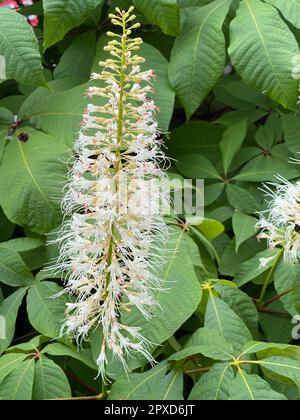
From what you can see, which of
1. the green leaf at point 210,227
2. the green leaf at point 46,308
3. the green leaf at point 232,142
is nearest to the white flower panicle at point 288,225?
the green leaf at point 210,227

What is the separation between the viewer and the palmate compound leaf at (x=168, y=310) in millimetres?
1949

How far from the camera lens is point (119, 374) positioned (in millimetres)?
1981

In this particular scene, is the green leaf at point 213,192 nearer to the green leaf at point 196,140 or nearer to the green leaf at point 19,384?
the green leaf at point 196,140

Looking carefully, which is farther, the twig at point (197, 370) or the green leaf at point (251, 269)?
the green leaf at point (251, 269)

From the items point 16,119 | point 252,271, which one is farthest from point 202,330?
point 16,119

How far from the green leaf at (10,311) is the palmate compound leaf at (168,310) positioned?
0.94 feet

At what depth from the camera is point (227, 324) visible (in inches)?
79.2

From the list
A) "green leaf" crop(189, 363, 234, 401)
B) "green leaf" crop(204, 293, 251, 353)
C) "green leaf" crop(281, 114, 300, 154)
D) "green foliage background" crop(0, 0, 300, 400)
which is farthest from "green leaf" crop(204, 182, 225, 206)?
"green leaf" crop(189, 363, 234, 401)

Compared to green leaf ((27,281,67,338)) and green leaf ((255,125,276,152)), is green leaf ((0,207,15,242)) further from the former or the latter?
green leaf ((255,125,276,152))

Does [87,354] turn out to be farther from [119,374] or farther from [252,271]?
[252,271]

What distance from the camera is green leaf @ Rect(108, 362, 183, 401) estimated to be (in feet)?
6.23

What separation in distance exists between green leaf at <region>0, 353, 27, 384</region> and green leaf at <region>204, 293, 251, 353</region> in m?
0.51

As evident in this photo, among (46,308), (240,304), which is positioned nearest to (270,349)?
(240,304)

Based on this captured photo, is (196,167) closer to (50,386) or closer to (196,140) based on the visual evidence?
(196,140)
